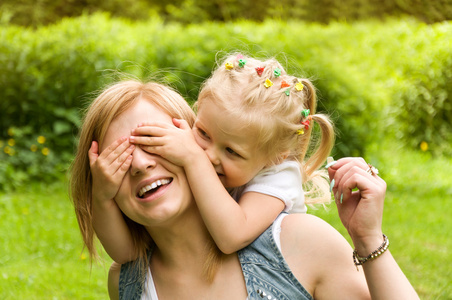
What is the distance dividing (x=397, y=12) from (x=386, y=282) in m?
14.0

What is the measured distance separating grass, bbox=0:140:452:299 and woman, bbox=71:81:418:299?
0.94 metres

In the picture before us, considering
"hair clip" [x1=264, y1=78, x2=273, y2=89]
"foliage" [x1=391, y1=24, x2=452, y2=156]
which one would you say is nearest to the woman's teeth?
"hair clip" [x1=264, y1=78, x2=273, y2=89]

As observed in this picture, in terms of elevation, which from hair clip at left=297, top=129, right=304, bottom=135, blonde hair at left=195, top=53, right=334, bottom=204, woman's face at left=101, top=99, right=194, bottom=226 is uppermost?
blonde hair at left=195, top=53, right=334, bottom=204

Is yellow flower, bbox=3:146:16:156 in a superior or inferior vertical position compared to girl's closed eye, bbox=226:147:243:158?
inferior

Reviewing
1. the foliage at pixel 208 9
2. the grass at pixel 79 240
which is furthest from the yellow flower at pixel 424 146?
the foliage at pixel 208 9

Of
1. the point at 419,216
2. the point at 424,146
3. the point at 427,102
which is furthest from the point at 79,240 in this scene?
the point at 427,102

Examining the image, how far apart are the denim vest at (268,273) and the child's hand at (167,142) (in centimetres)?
40

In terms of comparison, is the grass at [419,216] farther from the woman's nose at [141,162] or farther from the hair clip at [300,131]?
the woman's nose at [141,162]

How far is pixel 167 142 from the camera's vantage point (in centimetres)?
202

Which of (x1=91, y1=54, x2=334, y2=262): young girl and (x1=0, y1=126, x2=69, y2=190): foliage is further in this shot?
(x1=0, y1=126, x2=69, y2=190): foliage

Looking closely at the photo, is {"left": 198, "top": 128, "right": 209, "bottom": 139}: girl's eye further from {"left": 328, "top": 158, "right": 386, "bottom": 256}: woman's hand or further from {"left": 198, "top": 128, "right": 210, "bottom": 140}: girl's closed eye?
{"left": 328, "top": 158, "right": 386, "bottom": 256}: woman's hand

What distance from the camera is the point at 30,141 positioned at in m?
7.95

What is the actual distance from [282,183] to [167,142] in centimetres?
44

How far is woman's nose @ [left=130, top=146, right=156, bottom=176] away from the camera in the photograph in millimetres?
2020
